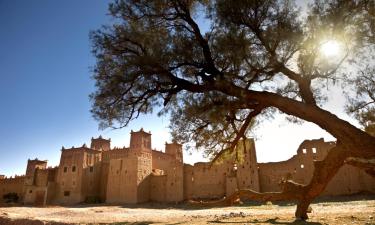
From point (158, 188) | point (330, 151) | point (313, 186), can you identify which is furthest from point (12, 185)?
point (330, 151)

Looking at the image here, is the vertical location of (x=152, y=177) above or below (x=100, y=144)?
below

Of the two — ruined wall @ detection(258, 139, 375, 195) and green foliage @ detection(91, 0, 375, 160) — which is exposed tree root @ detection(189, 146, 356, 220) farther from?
ruined wall @ detection(258, 139, 375, 195)

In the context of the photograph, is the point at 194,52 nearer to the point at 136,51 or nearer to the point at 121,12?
the point at 136,51

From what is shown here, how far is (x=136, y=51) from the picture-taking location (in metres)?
12.2

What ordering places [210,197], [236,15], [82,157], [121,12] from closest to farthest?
[236,15] → [121,12] → [210,197] → [82,157]

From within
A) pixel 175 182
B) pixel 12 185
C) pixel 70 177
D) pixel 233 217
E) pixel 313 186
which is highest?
pixel 70 177

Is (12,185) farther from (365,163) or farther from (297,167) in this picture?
(365,163)

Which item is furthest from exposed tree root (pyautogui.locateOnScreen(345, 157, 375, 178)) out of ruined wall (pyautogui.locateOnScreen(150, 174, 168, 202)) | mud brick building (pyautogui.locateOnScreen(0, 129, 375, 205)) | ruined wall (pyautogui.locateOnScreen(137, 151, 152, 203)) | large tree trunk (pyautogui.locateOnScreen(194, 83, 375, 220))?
ruined wall (pyautogui.locateOnScreen(137, 151, 152, 203))

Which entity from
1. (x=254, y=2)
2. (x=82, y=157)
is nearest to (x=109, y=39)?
(x=254, y=2)

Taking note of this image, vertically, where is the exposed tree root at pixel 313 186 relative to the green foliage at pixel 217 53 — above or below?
below

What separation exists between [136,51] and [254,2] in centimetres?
471

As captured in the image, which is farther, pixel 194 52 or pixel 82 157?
pixel 82 157

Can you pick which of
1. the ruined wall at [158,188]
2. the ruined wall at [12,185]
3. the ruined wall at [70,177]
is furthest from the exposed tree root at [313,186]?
the ruined wall at [12,185]

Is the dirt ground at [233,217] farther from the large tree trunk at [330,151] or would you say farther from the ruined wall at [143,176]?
the ruined wall at [143,176]
